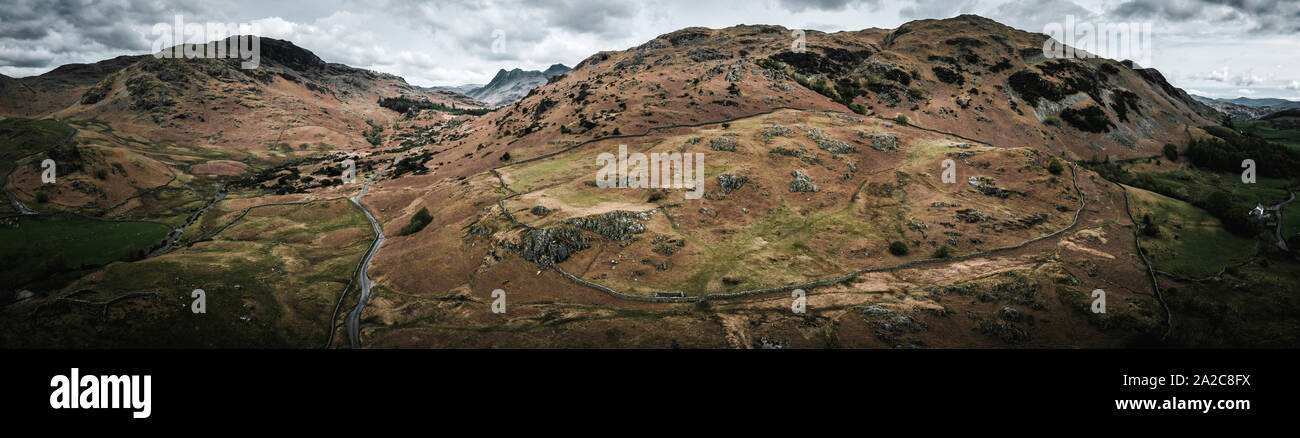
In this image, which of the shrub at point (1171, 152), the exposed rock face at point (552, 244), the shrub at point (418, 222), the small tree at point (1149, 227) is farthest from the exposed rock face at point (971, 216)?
the shrub at point (1171, 152)

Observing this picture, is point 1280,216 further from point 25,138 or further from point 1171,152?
point 25,138

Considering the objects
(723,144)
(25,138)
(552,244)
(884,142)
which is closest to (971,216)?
(884,142)

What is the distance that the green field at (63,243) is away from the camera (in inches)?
2042

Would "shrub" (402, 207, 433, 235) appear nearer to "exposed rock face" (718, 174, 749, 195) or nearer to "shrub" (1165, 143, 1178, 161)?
"exposed rock face" (718, 174, 749, 195)

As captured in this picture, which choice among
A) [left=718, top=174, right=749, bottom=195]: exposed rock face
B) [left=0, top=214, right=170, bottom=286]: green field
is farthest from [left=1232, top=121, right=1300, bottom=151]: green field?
[left=0, top=214, right=170, bottom=286]: green field

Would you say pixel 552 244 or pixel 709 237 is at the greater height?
pixel 709 237

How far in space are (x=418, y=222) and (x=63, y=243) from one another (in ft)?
163

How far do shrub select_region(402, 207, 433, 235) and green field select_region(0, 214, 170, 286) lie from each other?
34.4m

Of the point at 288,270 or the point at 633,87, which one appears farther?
the point at 633,87

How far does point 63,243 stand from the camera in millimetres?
63406

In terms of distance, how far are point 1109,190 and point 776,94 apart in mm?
71518

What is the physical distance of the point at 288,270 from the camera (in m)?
56.7
